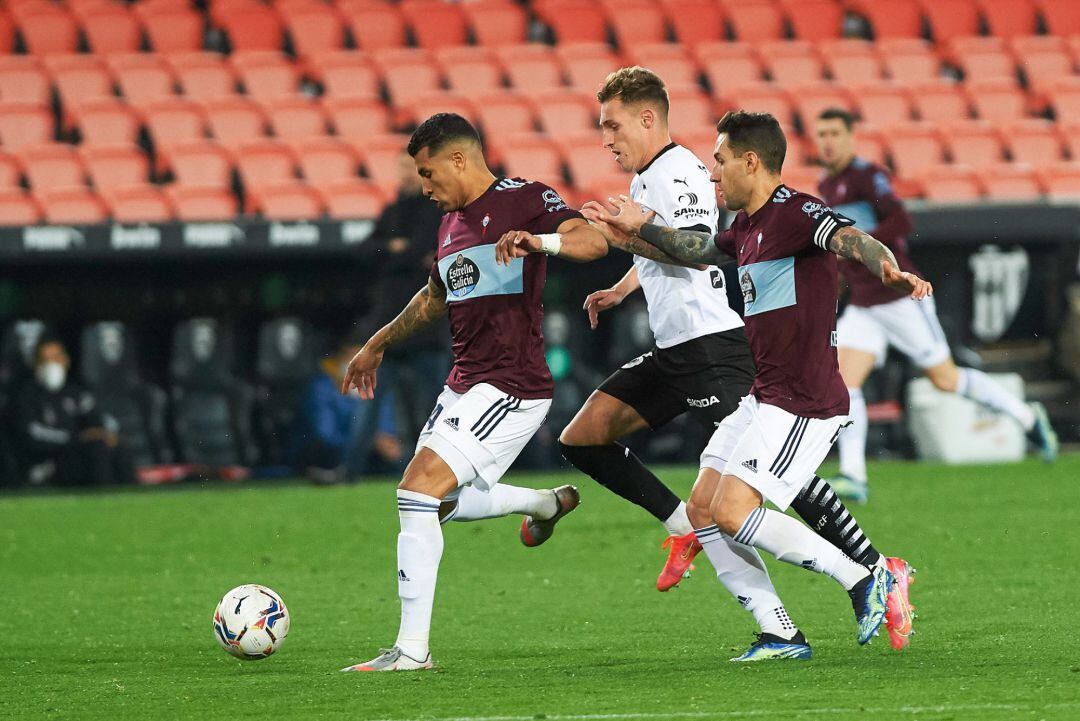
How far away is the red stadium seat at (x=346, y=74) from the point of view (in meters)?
16.1

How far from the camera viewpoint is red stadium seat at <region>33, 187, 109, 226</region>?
13500 mm

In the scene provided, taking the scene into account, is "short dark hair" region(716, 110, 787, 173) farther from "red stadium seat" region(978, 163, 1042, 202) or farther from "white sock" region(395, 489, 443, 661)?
"red stadium seat" region(978, 163, 1042, 202)

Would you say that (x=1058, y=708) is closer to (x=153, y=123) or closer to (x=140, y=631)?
(x=140, y=631)

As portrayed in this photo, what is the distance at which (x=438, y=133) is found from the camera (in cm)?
597

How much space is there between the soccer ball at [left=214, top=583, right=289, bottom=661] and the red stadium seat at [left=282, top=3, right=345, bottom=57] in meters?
11.4

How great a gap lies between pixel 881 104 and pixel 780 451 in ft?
38.1

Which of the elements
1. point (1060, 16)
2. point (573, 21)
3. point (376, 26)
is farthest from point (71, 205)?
point (1060, 16)

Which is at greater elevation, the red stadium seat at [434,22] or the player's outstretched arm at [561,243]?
the red stadium seat at [434,22]

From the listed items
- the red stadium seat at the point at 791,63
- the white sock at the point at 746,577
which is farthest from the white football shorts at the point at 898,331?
the red stadium seat at the point at 791,63

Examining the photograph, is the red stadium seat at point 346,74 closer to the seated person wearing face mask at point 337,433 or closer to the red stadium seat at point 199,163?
the red stadium seat at point 199,163

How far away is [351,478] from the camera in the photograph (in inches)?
487

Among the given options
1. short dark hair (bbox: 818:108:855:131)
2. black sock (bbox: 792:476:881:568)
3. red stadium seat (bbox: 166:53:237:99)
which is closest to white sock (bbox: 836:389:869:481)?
short dark hair (bbox: 818:108:855:131)

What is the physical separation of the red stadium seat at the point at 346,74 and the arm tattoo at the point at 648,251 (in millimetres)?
10165

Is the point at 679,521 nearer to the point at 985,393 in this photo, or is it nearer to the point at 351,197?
the point at 985,393
